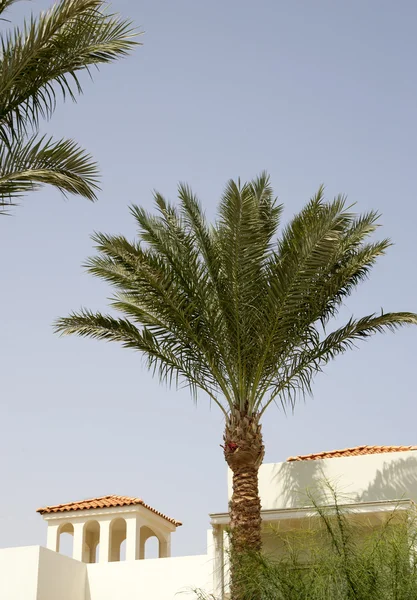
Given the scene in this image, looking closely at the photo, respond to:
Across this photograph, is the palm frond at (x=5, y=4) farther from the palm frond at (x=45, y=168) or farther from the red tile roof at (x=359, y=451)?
the red tile roof at (x=359, y=451)

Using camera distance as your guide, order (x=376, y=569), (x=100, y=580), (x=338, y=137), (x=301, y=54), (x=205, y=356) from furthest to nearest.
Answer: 1. (x=100, y=580)
2. (x=205, y=356)
3. (x=338, y=137)
4. (x=301, y=54)
5. (x=376, y=569)

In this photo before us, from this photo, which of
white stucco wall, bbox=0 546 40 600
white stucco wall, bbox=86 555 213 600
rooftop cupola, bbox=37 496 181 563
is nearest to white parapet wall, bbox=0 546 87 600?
white stucco wall, bbox=0 546 40 600

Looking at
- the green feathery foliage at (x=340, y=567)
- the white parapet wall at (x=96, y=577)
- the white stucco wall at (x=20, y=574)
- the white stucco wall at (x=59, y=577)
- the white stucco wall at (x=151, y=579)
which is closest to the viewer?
the green feathery foliage at (x=340, y=567)

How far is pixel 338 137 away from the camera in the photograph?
15.0m

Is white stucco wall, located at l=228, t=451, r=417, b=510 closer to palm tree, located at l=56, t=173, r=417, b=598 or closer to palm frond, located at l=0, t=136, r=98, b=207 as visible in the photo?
palm tree, located at l=56, t=173, r=417, b=598

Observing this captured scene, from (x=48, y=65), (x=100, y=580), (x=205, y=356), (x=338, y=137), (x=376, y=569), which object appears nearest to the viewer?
(x=376, y=569)

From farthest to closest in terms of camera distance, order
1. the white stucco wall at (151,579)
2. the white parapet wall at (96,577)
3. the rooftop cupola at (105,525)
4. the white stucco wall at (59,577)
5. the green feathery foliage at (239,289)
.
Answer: the rooftop cupola at (105,525)
the white stucco wall at (151,579)
the white stucco wall at (59,577)
the white parapet wall at (96,577)
the green feathery foliage at (239,289)

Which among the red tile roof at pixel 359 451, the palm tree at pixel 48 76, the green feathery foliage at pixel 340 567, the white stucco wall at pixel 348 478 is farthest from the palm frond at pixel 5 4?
the red tile roof at pixel 359 451

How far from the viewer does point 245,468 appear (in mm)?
15945

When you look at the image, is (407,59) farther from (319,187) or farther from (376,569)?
(376,569)

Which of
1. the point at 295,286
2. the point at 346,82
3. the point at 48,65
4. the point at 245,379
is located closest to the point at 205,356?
the point at 245,379

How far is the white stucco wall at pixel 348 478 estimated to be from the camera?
18422mm

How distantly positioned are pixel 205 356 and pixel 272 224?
288 cm

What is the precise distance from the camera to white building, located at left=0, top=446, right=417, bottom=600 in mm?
17859
